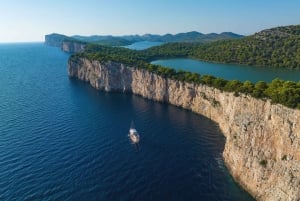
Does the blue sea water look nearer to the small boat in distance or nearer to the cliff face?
the small boat in distance

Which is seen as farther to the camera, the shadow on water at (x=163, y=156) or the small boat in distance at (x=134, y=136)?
the small boat in distance at (x=134, y=136)

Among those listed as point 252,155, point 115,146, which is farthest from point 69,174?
point 252,155

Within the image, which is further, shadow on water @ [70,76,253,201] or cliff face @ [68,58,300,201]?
shadow on water @ [70,76,253,201]

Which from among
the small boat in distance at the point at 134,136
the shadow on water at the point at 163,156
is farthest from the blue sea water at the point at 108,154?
the small boat in distance at the point at 134,136

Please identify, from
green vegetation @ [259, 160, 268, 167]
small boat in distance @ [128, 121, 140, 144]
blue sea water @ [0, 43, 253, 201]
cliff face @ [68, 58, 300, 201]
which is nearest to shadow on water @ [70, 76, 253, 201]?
blue sea water @ [0, 43, 253, 201]

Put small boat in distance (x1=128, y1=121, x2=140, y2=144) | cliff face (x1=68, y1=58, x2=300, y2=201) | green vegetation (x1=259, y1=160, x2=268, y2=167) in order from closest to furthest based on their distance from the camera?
cliff face (x1=68, y1=58, x2=300, y2=201), green vegetation (x1=259, y1=160, x2=268, y2=167), small boat in distance (x1=128, y1=121, x2=140, y2=144)

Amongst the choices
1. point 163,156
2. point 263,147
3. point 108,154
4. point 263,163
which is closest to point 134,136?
point 108,154

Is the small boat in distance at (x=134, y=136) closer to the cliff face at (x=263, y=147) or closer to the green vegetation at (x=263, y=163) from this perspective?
the cliff face at (x=263, y=147)

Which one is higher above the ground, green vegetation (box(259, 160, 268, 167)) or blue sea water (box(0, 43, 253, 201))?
green vegetation (box(259, 160, 268, 167))

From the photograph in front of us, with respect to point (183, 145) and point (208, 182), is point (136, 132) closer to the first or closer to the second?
point (183, 145)
